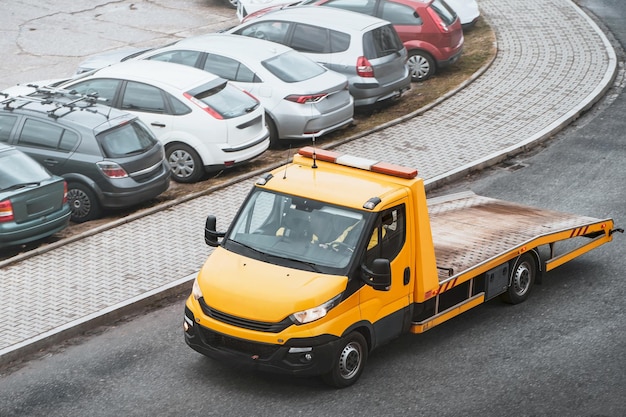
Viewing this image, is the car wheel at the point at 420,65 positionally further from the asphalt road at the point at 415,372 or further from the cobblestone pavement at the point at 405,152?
the asphalt road at the point at 415,372

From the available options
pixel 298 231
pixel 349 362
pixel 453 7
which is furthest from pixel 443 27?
pixel 349 362

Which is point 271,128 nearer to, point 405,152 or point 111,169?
point 405,152

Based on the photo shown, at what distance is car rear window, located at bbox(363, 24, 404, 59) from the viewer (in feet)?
63.7

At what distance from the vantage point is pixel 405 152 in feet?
56.6

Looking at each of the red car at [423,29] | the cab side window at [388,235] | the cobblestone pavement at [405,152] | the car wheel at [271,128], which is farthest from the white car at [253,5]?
the cab side window at [388,235]

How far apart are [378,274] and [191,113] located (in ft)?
24.2

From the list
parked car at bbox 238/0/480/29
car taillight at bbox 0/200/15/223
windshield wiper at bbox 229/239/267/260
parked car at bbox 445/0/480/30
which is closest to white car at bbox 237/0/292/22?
parked car at bbox 238/0/480/29

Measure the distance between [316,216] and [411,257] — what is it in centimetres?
104

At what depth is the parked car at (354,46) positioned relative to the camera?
19391 millimetres

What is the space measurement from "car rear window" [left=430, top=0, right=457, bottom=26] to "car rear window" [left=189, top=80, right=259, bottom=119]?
637cm

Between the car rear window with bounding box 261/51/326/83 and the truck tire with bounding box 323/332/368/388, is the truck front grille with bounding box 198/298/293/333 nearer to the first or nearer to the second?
the truck tire with bounding box 323/332/368/388

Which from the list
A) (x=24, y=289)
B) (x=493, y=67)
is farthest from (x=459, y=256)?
(x=493, y=67)

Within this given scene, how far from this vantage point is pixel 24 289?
12594 millimetres

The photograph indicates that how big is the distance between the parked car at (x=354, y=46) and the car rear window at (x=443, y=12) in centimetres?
211
